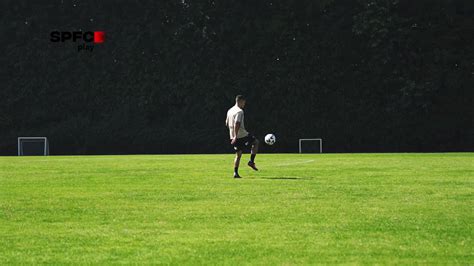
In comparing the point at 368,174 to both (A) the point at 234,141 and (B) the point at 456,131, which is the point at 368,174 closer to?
(A) the point at 234,141

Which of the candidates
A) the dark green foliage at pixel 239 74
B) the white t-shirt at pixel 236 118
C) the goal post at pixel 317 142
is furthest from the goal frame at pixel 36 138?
the white t-shirt at pixel 236 118

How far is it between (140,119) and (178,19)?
6570mm

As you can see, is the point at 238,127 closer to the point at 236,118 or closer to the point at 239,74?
the point at 236,118

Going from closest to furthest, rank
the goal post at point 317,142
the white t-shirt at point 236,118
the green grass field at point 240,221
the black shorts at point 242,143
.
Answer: the green grass field at point 240,221, the white t-shirt at point 236,118, the black shorts at point 242,143, the goal post at point 317,142

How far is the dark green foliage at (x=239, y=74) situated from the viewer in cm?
5194

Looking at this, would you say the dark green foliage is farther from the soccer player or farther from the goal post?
the soccer player

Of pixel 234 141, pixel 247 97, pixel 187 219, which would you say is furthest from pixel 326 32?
pixel 187 219

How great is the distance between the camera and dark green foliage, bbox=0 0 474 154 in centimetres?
5194

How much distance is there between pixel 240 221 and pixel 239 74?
44.1 metres

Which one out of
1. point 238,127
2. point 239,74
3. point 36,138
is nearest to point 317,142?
point 239,74

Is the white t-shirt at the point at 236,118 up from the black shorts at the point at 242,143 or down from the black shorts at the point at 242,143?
up

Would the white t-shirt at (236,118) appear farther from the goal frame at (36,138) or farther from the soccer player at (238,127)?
the goal frame at (36,138)

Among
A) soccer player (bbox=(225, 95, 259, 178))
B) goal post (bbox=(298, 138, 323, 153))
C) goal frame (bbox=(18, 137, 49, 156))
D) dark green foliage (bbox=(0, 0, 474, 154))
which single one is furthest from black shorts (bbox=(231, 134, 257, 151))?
goal frame (bbox=(18, 137, 49, 156))

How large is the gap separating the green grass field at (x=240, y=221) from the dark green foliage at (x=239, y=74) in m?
32.8
